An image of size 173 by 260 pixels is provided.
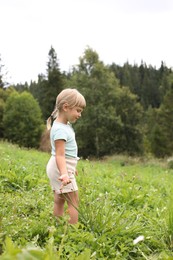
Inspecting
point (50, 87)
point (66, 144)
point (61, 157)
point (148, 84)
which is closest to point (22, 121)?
point (50, 87)

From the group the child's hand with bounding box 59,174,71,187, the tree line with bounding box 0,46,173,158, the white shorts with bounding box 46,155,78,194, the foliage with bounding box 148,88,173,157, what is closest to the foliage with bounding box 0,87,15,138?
the tree line with bounding box 0,46,173,158

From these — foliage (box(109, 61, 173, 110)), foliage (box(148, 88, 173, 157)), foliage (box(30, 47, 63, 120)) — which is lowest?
foliage (box(148, 88, 173, 157))

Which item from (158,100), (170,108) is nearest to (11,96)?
(170,108)

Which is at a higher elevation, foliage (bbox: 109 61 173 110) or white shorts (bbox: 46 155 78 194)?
foliage (bbox: 109 61 173 110)

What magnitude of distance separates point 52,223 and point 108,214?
56 cm

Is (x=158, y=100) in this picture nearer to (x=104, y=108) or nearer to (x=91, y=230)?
(x=104, y=108)

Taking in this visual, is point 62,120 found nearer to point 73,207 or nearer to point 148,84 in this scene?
point 73,207

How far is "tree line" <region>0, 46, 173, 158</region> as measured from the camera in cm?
3456

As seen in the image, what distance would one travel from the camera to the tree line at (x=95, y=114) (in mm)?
34562

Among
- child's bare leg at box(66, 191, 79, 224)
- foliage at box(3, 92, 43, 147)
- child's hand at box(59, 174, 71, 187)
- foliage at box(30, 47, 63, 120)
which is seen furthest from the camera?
foliage at box(30, 47, 63, 120)

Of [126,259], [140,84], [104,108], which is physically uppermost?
[140,84]

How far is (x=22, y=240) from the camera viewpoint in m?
3.08

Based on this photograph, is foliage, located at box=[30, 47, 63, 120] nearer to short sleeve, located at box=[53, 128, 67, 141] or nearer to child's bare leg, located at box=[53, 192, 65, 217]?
child's bare leg, located at box=[53, 192, 65, 217]

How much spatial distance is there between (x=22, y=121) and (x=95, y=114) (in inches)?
613
